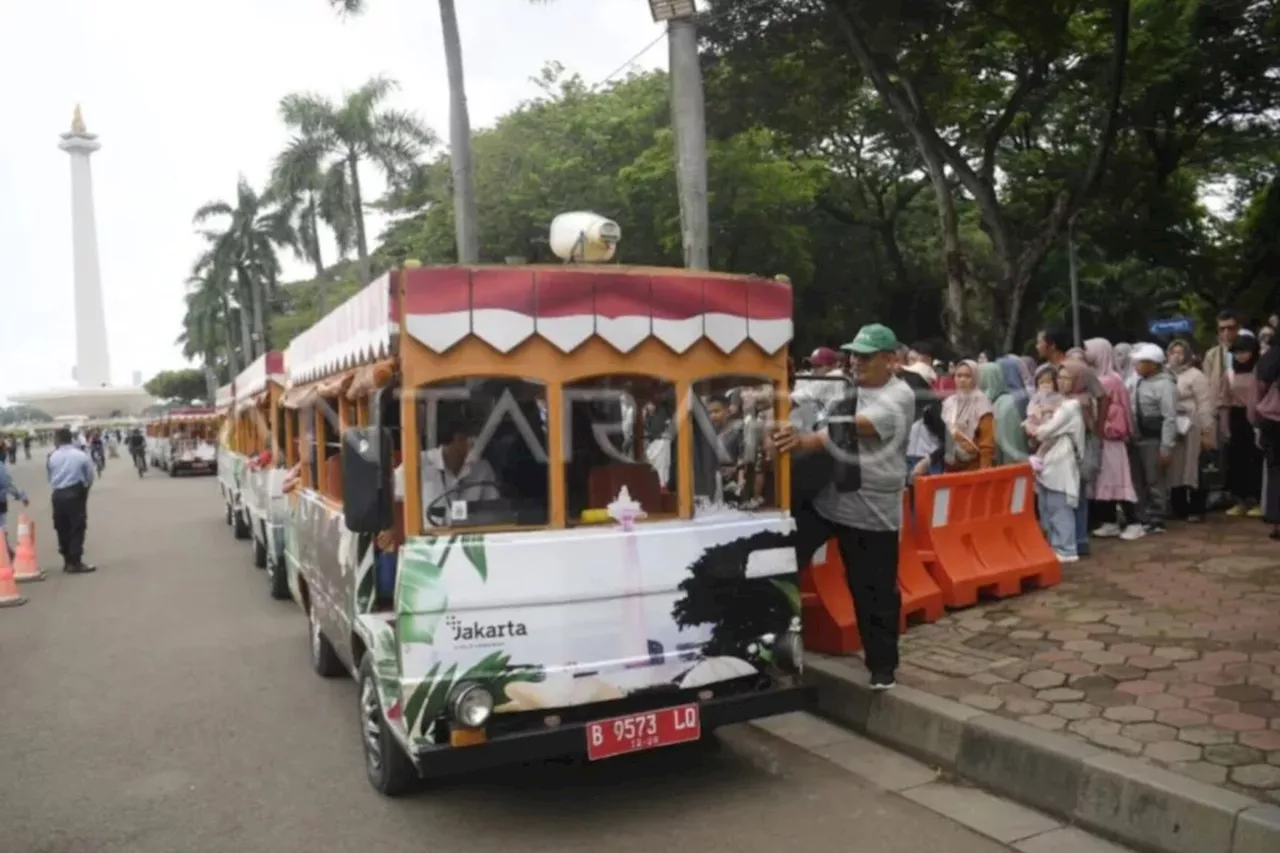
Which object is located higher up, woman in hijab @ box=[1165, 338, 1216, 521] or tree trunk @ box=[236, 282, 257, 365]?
tree trunk @ box=[236, 282, 257, 365]

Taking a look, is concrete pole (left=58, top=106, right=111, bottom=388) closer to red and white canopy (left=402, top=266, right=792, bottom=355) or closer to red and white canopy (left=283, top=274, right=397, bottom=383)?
red and white canopy (left=283, top=274, right=397, bottom=383)

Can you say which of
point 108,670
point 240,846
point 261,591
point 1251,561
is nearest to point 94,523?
point 261,591

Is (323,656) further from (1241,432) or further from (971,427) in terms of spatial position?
(1241,432)

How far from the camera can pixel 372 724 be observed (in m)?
5.19

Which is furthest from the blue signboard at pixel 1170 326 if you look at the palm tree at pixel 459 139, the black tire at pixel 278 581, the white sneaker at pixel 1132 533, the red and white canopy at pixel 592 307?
the red and white canopy at pixel 592 307

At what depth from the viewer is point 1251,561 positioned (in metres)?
8.04

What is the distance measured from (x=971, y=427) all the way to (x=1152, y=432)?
2088 mm

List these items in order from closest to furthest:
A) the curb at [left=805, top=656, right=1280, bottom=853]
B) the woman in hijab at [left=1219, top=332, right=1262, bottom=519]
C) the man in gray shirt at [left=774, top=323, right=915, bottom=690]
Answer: the curb at [left=805, top=656, right=1280, bottom=853]
the man in gray shirt at [left=774, top=323, right=915, bottom=690]
the woman in hijab at [left=1219, top=332, right=1262, bottom=519]

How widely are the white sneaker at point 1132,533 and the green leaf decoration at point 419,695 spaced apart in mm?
7065

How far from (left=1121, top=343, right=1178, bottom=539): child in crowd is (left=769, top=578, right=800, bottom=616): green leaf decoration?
5.45 m

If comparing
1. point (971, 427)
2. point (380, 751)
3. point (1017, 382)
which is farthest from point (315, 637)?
point (1017, 382)

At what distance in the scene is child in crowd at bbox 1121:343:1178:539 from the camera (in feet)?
30.4

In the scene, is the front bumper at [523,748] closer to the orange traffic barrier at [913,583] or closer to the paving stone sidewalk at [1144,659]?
the paving stone sidewalk at [1144,659]

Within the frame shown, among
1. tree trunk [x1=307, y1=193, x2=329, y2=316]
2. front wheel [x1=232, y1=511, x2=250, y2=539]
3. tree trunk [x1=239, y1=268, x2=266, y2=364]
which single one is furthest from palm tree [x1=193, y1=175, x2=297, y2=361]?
front wheel [x1=232, y1=511, x2=250, y2=539]
